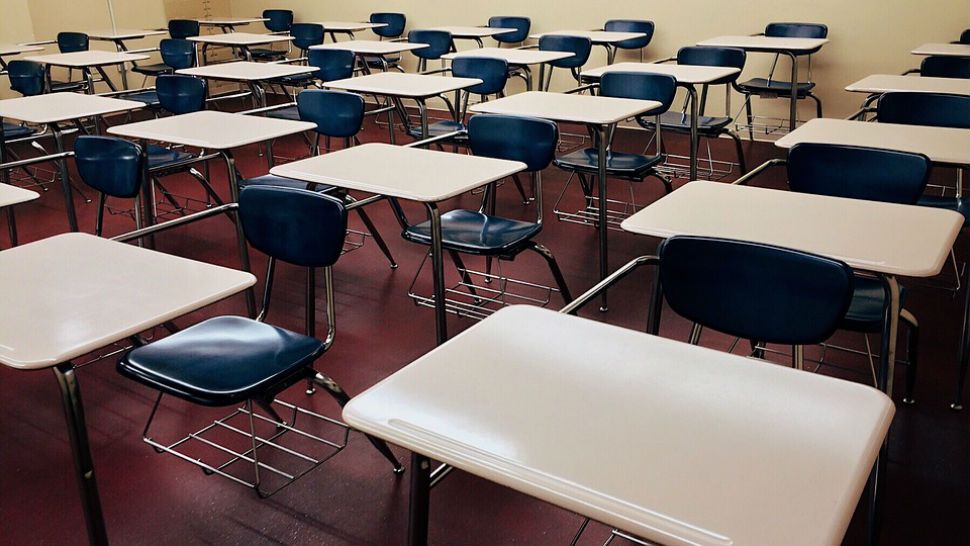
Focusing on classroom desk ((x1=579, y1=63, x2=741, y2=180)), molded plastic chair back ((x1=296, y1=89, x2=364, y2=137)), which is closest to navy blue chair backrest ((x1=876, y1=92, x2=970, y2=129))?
classroom desk ((x1=579, y1=63, x2=741, y2=180))

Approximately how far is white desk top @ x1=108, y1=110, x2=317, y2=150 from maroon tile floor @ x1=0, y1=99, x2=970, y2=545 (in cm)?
82

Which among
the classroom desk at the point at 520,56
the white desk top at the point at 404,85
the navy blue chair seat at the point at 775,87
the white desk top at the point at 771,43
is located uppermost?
the white desk top at the point at 771,43

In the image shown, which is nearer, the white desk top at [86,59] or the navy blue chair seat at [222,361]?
the navy blue chair seat at [222,361]

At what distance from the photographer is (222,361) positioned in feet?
7.45

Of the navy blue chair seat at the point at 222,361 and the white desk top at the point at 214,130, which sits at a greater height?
the white desk top at the point at 214,130

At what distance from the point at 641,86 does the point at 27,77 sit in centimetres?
451

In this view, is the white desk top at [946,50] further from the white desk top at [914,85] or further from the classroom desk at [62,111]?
the classroom desk at [62,111]

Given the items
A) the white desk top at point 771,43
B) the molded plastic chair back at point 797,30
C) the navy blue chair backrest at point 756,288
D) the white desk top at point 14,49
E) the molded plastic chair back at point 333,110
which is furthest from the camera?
the white desk top at point 14,49

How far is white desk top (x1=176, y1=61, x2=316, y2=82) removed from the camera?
5.30m

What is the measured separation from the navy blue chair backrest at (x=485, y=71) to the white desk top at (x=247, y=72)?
41.3 inches

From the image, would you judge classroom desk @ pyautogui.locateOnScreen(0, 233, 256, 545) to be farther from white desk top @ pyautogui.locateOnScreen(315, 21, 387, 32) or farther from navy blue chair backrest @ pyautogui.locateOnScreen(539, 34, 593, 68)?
white desk top @ pyautogui.locateOnScreen(315, 21, 387, 32)

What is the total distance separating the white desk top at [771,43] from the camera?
573 centimetres

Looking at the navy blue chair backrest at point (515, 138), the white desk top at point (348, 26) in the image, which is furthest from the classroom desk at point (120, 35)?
the navy blue chair backrest at point (515, 138)

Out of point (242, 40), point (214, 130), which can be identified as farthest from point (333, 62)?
point (214, 130)
